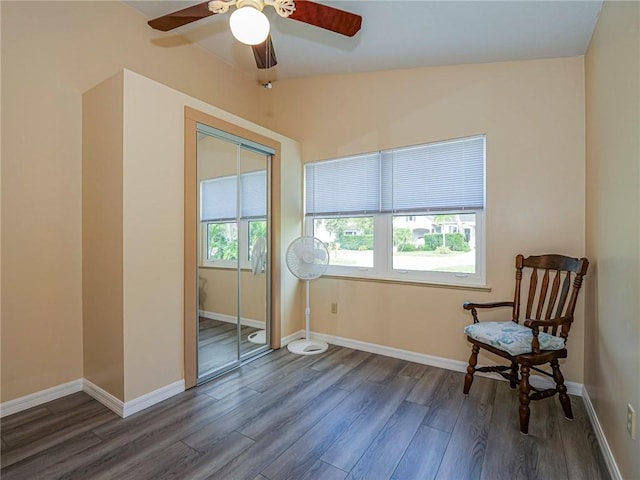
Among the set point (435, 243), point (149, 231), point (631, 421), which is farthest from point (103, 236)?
point (631, 421)

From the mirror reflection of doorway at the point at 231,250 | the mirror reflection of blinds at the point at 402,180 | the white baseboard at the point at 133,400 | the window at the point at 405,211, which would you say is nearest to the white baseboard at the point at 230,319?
the mirror reflection of doorway at the point at 231,250

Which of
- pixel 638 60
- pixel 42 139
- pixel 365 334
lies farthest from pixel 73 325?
pixel 638 60

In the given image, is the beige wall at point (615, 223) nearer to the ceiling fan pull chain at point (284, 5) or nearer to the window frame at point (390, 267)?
the window frame at point (390, 267)

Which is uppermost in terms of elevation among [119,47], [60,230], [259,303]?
[119,47]

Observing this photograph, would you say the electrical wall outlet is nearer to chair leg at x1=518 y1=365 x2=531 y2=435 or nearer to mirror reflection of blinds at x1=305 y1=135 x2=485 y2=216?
chair leg at x1=518 y1=365 x2=531 y2=435

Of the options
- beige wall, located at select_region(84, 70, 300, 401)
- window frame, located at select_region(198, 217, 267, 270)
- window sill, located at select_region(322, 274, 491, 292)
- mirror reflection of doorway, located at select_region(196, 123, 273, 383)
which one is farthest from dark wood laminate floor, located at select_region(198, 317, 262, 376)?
window sill, located at select_region(322, 274, 491, 292)

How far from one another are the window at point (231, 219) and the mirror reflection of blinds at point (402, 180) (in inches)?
27.2

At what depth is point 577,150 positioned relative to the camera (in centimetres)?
220

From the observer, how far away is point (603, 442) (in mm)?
1622

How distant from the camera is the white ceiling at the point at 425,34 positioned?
1.86m

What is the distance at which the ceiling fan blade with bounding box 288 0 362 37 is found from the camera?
5.12 feet

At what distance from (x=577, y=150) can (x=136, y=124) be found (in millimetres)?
3065

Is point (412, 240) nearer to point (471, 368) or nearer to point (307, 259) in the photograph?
point (307, 259)

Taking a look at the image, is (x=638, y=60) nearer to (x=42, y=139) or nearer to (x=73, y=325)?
(x=42, y=139)
